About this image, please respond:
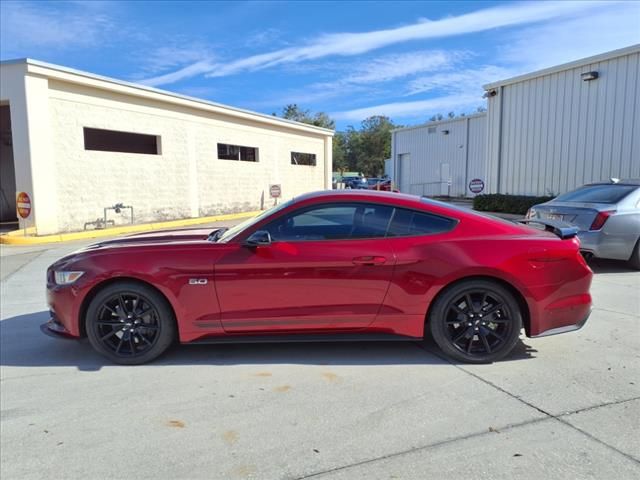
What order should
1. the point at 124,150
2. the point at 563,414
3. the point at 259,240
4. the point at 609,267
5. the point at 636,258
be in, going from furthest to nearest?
the point at 124,150 → the point at 609,267 → the point at 636,258 → the point at 259,240 → the point at 563,414

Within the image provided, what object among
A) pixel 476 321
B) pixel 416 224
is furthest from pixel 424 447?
pixel 416 224

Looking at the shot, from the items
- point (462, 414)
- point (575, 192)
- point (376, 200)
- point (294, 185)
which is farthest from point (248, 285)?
point (294, 185)

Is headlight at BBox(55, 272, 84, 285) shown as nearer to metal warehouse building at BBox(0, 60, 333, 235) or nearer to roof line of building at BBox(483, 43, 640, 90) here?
metal warehouse building at BBox(0, 60, 333, 235)

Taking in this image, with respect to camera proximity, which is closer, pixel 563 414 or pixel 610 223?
pixel 563 414

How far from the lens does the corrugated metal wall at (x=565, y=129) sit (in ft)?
46.4

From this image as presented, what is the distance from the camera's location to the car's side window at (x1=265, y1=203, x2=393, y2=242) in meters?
4.13

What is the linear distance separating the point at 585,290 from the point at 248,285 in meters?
2.83

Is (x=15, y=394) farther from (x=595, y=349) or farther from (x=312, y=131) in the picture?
(x=312, y=131)

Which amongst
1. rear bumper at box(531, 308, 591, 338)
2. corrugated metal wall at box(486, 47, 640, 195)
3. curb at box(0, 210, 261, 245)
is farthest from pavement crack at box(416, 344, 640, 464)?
corrugated metal wall at box(486, 47, 640, 195)

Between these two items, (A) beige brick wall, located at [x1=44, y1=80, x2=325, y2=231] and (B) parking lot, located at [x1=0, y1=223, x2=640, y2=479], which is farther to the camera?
(A) beige brick wall, located at [x1=44, y1=80, x2=325, y2=231]

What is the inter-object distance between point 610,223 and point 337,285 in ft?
18.4

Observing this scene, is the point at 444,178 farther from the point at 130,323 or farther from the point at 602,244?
the point at 130,323

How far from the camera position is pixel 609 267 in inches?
334

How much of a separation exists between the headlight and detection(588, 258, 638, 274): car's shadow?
768cm
